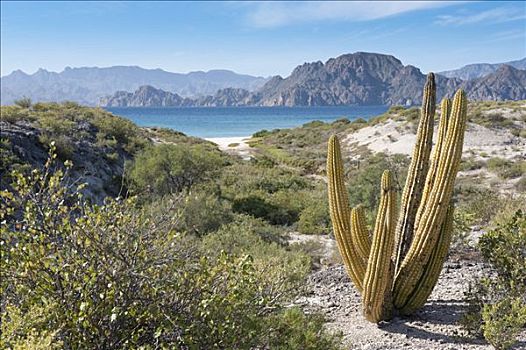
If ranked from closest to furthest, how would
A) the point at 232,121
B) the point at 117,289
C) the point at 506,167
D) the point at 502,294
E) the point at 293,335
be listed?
1. the point at 117,289
2. the point at 293,335
3. the point at 502,294
4. the point at 506,167
5. the point at 232,121

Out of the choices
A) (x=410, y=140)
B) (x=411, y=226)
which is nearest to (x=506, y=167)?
(x=410, y=140)

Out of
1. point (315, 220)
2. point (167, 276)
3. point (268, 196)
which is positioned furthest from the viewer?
point (268, 196)

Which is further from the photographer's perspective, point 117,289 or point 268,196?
point 268,196

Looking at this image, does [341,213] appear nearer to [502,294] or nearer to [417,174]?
A: [417,174]

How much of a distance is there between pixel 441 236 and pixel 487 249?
0.70m

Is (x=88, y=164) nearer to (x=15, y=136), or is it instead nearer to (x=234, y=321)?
(x=15, y=136)

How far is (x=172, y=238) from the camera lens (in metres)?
3.74

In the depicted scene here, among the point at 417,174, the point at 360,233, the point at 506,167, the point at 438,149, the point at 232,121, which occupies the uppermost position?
the point at 438,149

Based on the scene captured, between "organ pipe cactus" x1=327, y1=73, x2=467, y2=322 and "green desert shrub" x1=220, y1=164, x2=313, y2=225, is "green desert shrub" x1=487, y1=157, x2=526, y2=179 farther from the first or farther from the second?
"organ pipe cactus" x1=327, y1=73, x2=467, y2=322

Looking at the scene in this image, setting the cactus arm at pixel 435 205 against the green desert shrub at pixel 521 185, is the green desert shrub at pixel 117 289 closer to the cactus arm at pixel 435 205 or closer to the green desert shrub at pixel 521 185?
the cactus arm at pixel 435 205

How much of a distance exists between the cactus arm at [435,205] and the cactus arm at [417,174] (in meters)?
0.10

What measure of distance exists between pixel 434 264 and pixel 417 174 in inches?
42.8

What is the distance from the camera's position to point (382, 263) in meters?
5.53

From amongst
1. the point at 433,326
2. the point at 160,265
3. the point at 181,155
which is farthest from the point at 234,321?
the point at 181,155
